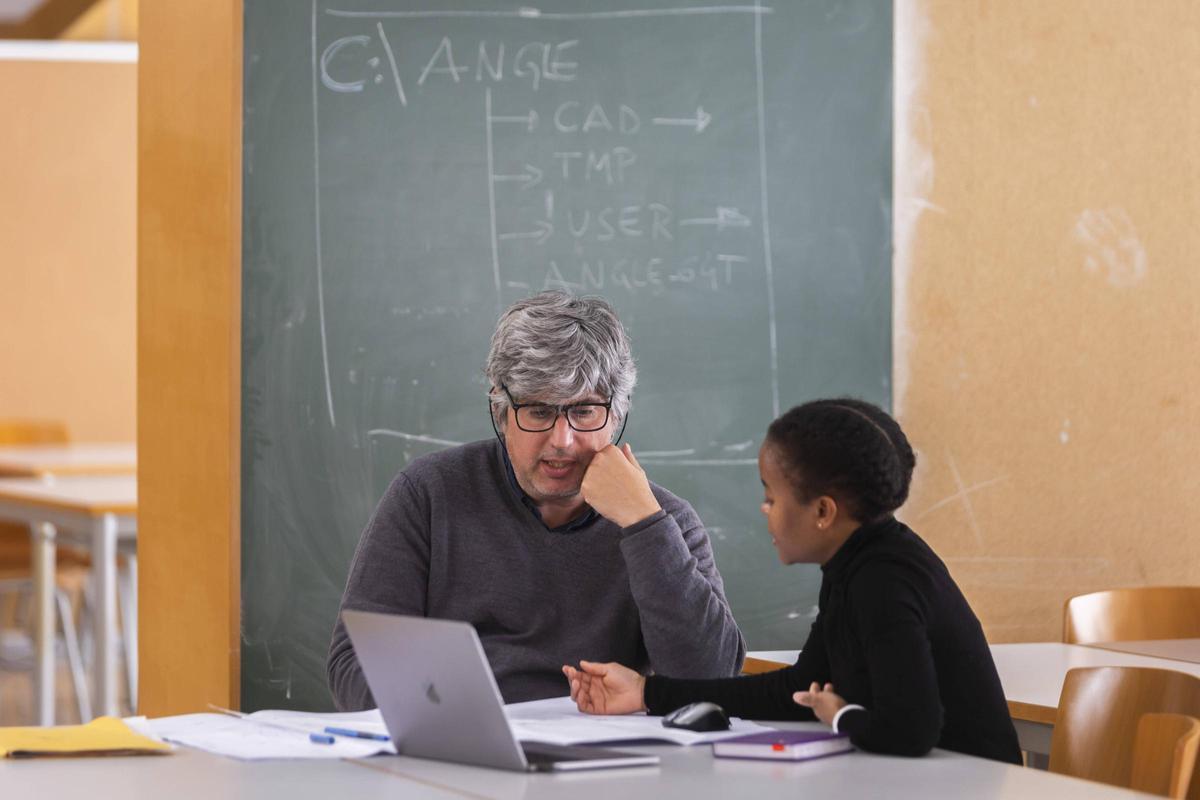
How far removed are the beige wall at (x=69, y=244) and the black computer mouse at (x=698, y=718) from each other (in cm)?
676

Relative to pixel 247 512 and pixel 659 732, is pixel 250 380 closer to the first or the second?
pixel 247 512

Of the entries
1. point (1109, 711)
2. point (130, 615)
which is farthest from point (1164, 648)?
point (130, 615)

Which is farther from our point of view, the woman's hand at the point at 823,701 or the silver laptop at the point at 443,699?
the woman's hand at the point at 823,701

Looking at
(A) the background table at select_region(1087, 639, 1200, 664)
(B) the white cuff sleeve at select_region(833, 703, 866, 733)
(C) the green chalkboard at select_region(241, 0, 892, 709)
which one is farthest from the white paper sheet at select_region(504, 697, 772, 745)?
(C) the green chalkboard at select_region(241, 0, 892, 709)

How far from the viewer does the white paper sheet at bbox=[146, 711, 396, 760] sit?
1.69m

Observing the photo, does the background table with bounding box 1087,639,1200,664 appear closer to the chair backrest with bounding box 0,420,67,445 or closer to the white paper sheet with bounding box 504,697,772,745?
the white paper sheet with bounding box 504,697,772,745

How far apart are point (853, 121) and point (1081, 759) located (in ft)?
7.31

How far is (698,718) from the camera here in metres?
1.81

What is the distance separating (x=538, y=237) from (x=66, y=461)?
308cm

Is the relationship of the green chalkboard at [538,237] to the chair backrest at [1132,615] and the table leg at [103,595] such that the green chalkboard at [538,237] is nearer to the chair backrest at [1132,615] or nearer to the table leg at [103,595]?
the chair backrest at [1132,615]

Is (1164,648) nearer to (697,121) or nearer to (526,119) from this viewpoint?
(697,121)

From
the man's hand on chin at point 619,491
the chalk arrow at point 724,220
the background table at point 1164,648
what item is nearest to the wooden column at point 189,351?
the chalk arrow at point 724,220

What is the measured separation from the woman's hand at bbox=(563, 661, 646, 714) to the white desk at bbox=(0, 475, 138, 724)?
2753mm

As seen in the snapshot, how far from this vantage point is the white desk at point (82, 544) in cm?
447
